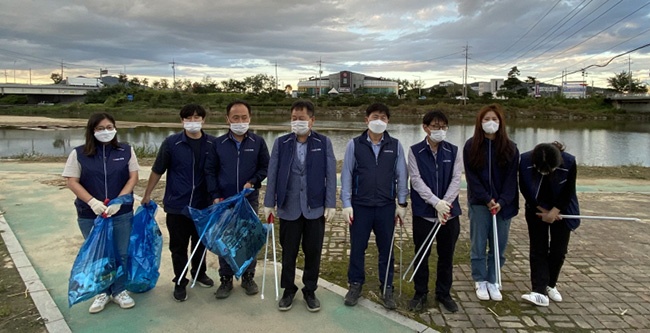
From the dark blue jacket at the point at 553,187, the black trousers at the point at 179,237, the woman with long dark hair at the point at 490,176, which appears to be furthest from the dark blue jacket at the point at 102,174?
the dark blue jacket at the point at 553,187

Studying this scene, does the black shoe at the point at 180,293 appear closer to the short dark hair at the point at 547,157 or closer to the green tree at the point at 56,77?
the short dark hair at the point at 547,157

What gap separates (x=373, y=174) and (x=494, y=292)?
148 centimetres

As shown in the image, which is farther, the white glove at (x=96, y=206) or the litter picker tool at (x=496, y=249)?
the litter picker tool at (x=496, y=249)

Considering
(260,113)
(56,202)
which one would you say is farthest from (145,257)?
(260,113)

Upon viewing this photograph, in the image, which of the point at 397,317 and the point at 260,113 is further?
the point at 260,113

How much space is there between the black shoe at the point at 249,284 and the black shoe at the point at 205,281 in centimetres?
31

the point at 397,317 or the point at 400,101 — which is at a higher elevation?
the point at 400,101

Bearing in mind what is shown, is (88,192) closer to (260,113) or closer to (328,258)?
(328,258)

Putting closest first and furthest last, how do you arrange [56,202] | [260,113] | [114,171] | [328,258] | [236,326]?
[236,326], [114,171], [328,258], [56,202], [260,113]

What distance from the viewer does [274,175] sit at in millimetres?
3238

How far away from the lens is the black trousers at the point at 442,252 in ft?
10.8

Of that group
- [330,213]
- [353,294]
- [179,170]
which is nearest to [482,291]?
[353,294]

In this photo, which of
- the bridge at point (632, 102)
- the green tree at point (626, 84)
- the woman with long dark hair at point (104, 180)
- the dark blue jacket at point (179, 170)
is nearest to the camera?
the woman with long dark hair at point (104, 180)

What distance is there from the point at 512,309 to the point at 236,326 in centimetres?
217
